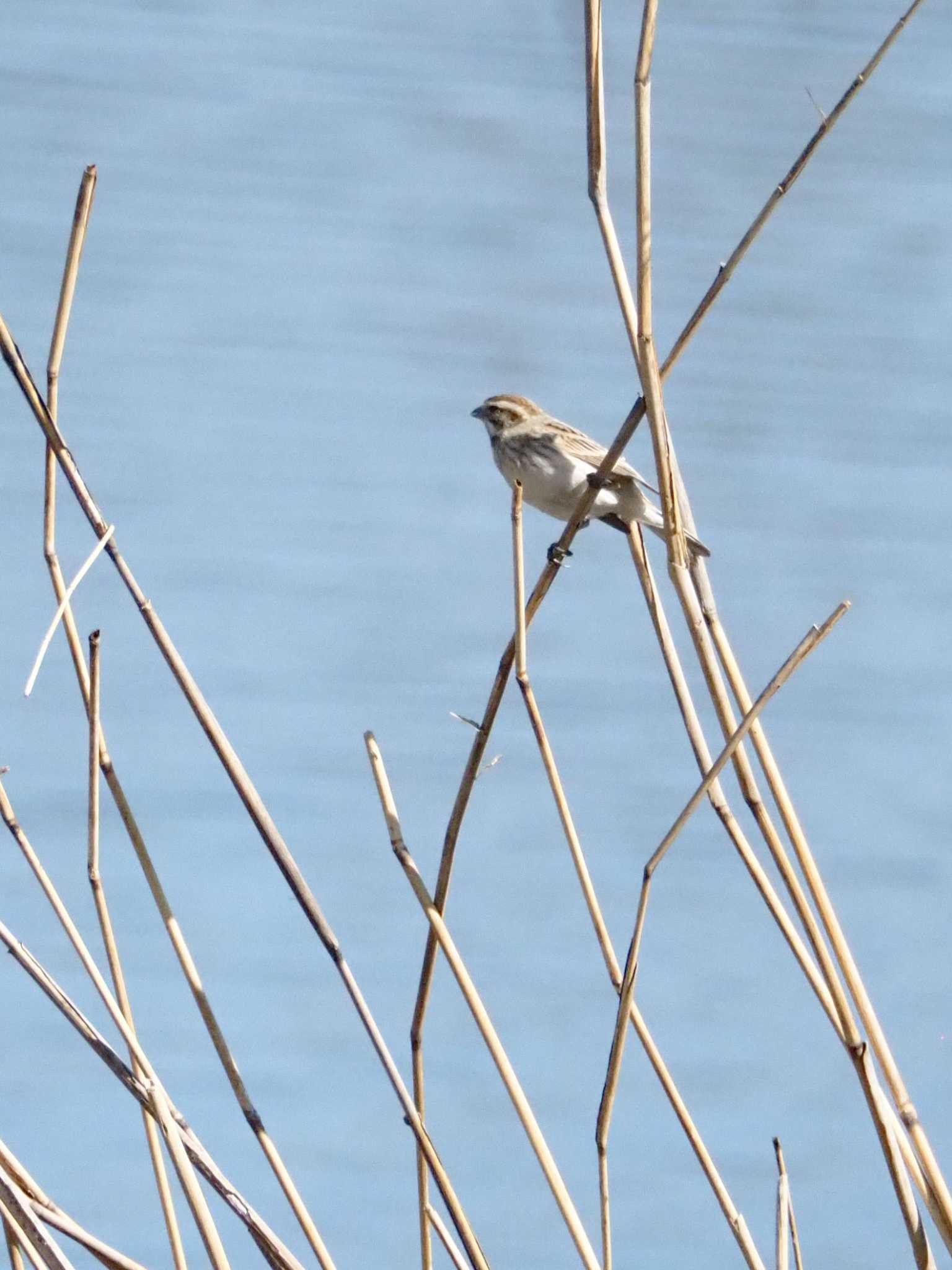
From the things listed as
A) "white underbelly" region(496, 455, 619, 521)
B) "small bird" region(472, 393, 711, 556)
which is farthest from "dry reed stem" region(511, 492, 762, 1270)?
"white underbelly" region(496, 455, 619, 521)

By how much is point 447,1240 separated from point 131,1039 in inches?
15.8

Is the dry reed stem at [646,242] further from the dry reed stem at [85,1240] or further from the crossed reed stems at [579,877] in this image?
the dry reed stem at [85,1240]

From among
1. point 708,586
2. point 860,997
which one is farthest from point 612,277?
point 860,997

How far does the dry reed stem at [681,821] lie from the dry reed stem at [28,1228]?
572 mm

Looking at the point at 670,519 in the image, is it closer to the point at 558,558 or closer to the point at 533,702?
the point at 533,702

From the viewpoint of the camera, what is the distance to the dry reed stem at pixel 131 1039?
1617mm

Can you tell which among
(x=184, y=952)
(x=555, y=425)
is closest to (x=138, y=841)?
(x=184, y=952)

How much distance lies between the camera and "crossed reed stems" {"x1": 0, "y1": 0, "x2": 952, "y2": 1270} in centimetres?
154

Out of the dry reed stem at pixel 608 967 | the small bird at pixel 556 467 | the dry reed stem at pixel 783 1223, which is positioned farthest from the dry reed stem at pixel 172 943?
the small bird at pixel 556 467

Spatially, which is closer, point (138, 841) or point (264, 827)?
point (264, 827)

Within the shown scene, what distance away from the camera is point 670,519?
170cm

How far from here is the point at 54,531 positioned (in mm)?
1764

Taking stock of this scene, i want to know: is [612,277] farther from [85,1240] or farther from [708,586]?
[85,1240]

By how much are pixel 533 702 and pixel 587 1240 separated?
554 millimetres
